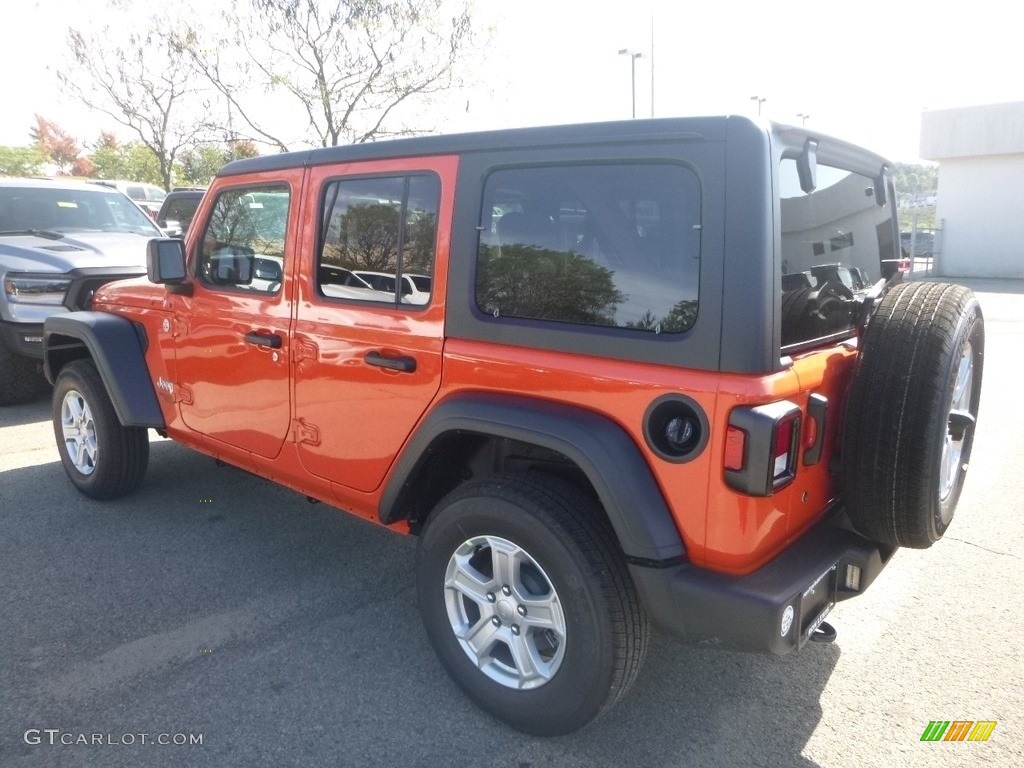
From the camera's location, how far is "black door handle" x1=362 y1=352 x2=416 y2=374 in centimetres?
283

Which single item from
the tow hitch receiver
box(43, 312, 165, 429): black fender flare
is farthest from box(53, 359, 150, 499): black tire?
the tow hitch receiver

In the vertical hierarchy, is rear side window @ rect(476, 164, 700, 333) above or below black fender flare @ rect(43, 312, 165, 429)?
above

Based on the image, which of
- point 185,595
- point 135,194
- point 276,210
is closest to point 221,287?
point 276,210

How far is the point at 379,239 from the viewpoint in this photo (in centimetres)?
304

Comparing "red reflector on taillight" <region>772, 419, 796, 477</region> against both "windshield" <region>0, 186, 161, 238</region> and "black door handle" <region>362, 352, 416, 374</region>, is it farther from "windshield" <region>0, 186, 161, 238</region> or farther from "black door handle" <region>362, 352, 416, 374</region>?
"windshield" <region>0, 186, 161, 238</region>

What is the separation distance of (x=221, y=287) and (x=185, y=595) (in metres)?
1.42

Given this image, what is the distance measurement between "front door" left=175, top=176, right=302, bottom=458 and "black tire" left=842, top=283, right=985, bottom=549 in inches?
86.9

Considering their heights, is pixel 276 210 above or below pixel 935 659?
above

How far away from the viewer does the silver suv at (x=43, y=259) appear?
258 inches

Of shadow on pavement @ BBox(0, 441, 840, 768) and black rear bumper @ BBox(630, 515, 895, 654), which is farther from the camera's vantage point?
shadow on pavement @ BBox(0, 441, 840, 768)

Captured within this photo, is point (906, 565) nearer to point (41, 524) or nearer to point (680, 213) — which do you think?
point (680, 213)

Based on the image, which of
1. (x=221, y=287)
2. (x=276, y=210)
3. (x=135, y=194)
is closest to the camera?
(x=276, y=210)

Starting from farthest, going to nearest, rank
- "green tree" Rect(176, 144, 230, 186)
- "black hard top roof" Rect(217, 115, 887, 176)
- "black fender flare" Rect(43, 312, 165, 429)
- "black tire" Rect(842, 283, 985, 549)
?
"green tree" Rect(176, 144, 230, 186) < "black fender flare" Rect(43, 312, 165, 429) < "black tire" Rect(842, 283, 985, 549) < "black hard top roof" Rect(217, 115, 887, 176)

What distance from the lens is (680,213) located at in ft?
7.33
